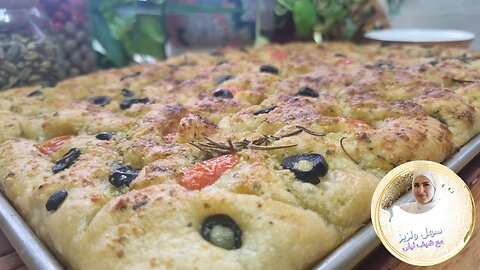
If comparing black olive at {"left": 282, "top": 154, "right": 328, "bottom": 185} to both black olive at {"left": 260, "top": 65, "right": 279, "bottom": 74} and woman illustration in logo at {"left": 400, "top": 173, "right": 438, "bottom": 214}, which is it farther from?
black olive at {"left": 260, "top": 65, "right": 279, "bottom": 74}

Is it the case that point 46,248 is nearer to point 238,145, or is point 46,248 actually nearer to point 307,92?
point 238,145

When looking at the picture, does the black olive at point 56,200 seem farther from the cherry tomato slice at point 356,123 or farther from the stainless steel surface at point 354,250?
the cherry tomato slice at point 356,123

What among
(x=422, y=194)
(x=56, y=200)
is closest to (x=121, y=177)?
(x=56, y=200)

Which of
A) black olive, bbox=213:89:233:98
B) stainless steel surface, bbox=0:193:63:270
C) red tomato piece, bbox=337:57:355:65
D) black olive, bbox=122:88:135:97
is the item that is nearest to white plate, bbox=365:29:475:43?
red tomato piece, bbox=337:57:355:65

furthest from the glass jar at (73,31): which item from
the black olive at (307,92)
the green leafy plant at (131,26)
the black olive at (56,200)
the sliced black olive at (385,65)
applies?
the sliced black olive at (385,65)

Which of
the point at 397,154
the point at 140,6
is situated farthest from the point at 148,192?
the point at 140,6

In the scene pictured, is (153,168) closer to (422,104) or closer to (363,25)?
(422,104)
